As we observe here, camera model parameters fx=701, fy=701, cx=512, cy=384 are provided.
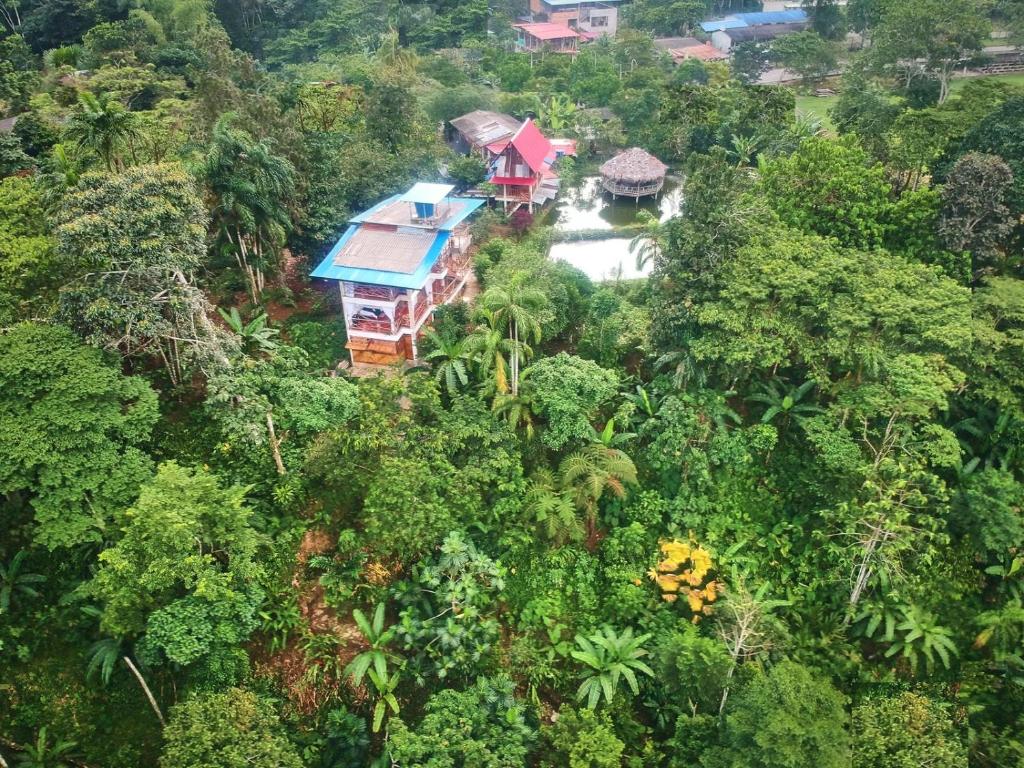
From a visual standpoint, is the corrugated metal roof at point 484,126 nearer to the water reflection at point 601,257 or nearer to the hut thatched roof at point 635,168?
the hut thatched roof at point 635,168

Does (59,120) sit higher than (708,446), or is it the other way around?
(59,120)

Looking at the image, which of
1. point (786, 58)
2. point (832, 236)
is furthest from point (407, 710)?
point (786, 58)

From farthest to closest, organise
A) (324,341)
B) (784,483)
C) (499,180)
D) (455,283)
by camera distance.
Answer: (499,180), (455,283), (324,341), (784,483)

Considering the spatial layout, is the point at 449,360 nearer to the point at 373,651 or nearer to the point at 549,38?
the point at 373,651

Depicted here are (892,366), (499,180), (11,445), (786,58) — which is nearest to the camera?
(11,445)

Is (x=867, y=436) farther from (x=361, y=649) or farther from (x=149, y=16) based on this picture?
(x=149, y=16)

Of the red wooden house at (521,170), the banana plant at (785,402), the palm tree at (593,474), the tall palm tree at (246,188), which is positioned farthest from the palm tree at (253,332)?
the red wooden house at (521,170)

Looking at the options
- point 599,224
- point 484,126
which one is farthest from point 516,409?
point 484,126
